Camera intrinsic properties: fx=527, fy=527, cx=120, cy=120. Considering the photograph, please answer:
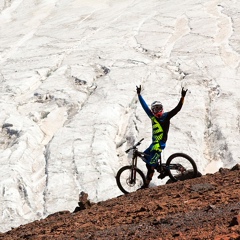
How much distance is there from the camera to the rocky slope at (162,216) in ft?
20.8

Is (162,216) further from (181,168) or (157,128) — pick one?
(181,168)

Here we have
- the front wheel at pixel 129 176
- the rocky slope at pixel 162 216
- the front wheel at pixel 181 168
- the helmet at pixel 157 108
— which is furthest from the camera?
the front wheel at pixel 129 176

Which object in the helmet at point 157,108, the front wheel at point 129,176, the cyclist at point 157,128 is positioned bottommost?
the front wheel at point 129,176

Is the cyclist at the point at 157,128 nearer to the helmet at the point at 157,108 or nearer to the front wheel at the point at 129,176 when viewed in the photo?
the helmet at the point at 157,108

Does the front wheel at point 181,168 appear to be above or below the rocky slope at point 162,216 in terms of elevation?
below

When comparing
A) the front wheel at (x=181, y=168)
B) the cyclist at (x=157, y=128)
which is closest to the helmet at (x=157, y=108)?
the cyclist at (x=157, y=128)

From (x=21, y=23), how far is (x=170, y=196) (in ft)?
Answer: 95.3

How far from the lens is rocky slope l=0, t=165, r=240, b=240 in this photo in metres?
6.34

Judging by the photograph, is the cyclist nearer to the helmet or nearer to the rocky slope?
the helmet

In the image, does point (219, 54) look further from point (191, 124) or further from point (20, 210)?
point (20, 210)

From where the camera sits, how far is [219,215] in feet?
22.1

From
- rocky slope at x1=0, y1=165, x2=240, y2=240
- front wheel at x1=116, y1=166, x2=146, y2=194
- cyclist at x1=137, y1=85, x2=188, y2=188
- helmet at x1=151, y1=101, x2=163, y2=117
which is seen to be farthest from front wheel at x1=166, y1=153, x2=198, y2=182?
helmet at x1=151, y1=101, x2=163, y2=117

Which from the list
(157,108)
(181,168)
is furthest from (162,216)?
(181,168)

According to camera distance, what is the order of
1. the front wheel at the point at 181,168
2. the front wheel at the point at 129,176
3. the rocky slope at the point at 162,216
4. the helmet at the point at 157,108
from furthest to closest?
1. the front wheel at the point at 129,176
2. the front wheel at the point at 181,168
3. the helmet at the point at 157,108
4. the rocky slope at the point at 162,216
